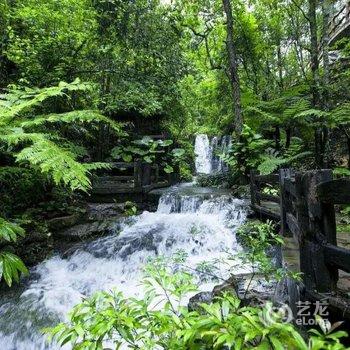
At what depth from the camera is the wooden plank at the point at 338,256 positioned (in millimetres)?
2266

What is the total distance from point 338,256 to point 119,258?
5.25 meters

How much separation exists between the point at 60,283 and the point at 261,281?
12.7 ft

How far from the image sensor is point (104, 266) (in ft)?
21.9

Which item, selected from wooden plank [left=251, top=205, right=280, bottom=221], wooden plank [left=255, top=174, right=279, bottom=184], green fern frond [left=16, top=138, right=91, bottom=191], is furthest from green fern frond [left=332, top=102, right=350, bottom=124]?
green fern frond [left=16, top=138, right=91, bottom=191]

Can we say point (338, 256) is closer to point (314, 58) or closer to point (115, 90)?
point (314, 58)

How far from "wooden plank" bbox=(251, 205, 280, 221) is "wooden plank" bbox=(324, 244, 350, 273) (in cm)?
405

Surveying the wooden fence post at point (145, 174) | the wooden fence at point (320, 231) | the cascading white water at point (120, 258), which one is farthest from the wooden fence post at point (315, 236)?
the wooden fence post at point (145, 174)

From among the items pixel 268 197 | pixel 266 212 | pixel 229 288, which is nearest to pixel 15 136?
pixel 229 288

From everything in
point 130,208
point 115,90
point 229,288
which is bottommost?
point 229,288

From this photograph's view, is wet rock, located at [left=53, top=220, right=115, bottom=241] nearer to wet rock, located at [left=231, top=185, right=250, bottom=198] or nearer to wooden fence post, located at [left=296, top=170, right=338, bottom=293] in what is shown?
wet rock, located at [left=231, top=185, right=250, bottom=198]

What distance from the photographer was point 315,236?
105 inches

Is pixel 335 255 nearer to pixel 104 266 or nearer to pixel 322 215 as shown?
pixel 322 215

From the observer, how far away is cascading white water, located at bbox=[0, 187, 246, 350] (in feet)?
16.4

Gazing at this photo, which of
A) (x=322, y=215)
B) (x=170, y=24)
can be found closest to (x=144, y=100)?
(x=170, y=24)
